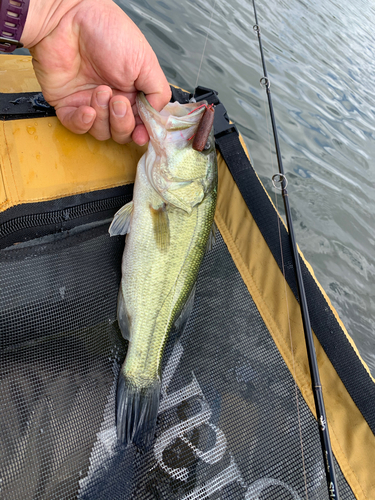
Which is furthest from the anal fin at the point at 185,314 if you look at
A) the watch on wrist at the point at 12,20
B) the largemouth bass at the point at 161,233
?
the watch on wrist at the point at 12,20

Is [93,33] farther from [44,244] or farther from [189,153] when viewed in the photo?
[44,244]

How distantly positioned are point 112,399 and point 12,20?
2.16m

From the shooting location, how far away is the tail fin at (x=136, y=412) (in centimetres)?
185

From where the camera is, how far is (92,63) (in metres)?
2.32

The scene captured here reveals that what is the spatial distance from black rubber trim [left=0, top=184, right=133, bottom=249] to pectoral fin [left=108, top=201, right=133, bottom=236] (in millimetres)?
183

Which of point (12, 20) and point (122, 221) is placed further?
point (122, 221)

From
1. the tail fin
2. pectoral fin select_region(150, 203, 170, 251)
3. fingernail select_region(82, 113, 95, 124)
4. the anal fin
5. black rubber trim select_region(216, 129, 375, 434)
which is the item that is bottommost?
the tail fin

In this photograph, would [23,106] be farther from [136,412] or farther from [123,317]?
[136,412]

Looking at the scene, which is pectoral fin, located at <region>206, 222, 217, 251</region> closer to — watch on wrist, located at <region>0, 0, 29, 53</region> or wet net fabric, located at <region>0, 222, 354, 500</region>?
wet net fabric, located at <region>0, 222, 354, 500</region>

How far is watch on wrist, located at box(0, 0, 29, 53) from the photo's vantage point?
1743 millimetres

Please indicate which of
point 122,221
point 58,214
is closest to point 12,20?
point 58,214

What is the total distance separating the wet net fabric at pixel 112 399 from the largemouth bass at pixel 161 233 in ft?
0.41

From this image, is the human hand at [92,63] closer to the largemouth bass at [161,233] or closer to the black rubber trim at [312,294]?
the largemouth bass at [161,233]

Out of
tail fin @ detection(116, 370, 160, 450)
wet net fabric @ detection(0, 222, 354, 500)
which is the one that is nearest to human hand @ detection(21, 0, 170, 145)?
wet net fabric @ detection(0, 222, 354, 500)
